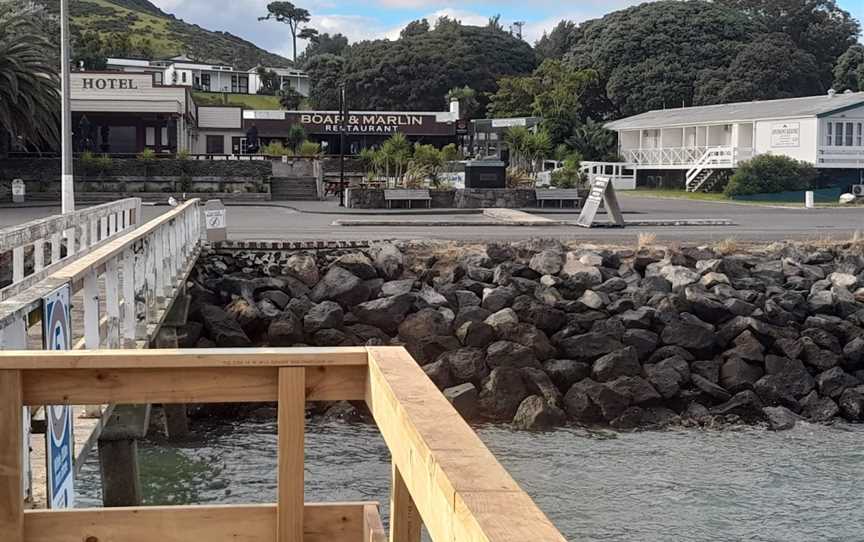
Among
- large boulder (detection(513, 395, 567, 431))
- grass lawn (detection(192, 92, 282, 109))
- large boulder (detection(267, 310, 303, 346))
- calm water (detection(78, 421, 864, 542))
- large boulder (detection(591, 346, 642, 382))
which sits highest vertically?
grass lawn (detection(192, 92, 282, 109))

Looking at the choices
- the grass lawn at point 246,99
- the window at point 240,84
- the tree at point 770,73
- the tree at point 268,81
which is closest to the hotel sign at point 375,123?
the tree at point 770,73

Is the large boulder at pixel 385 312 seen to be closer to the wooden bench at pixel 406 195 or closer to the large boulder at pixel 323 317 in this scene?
the large boulder at pixel 323 317

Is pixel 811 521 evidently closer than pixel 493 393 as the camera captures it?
Yes

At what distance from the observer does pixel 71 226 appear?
12.8m

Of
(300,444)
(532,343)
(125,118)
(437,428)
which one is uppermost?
(125,118)

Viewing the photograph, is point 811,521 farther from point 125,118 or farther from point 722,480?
point 125,118

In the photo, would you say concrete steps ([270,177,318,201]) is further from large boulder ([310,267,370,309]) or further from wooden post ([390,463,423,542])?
wooden post ([390,463,423,542])

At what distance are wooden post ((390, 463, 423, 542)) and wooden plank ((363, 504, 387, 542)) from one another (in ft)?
1.36

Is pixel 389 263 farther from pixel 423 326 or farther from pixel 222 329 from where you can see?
pixel 222 329

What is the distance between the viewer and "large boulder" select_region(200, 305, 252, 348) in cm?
1763

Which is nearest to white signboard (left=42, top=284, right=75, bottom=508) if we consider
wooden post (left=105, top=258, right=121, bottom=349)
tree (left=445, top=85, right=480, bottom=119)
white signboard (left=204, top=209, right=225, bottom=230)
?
wooden post (left=105, top=258, right=121, bottom=349)

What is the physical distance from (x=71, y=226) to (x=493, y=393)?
638 centimetres

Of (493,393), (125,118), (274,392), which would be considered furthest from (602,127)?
(274,392)

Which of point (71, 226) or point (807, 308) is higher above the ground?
point (71, 226)
